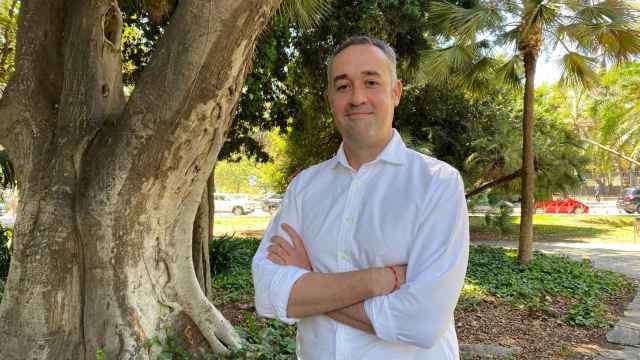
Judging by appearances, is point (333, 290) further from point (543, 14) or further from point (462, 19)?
point (543, 14)

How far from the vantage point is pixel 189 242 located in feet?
13.9

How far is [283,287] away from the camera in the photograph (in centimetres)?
180

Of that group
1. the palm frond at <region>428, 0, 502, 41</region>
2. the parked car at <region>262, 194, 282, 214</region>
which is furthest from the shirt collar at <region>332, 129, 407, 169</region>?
the parked car at <region>262, 194, 282, 214</region>

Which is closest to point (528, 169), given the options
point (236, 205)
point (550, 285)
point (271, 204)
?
point (550, 285)

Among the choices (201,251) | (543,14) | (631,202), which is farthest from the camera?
(631,202)

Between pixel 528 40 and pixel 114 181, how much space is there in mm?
9049

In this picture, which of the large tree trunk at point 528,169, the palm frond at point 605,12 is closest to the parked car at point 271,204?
the large tree trunk at point 528,169

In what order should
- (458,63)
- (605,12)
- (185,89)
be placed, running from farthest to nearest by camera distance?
(458,63) < (605,12) < (185,89)

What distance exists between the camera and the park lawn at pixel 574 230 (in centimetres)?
1836

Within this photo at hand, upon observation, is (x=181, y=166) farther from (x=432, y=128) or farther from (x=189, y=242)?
(x=432, y=128)

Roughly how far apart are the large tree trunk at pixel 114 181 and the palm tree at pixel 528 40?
22.4ft

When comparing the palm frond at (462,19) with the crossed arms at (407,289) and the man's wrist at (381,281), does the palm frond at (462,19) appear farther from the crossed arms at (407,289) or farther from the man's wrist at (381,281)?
the man's wrist at (381,281)

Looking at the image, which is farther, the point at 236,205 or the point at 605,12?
the point at 236,205

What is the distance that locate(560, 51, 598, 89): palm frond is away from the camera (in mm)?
10312
